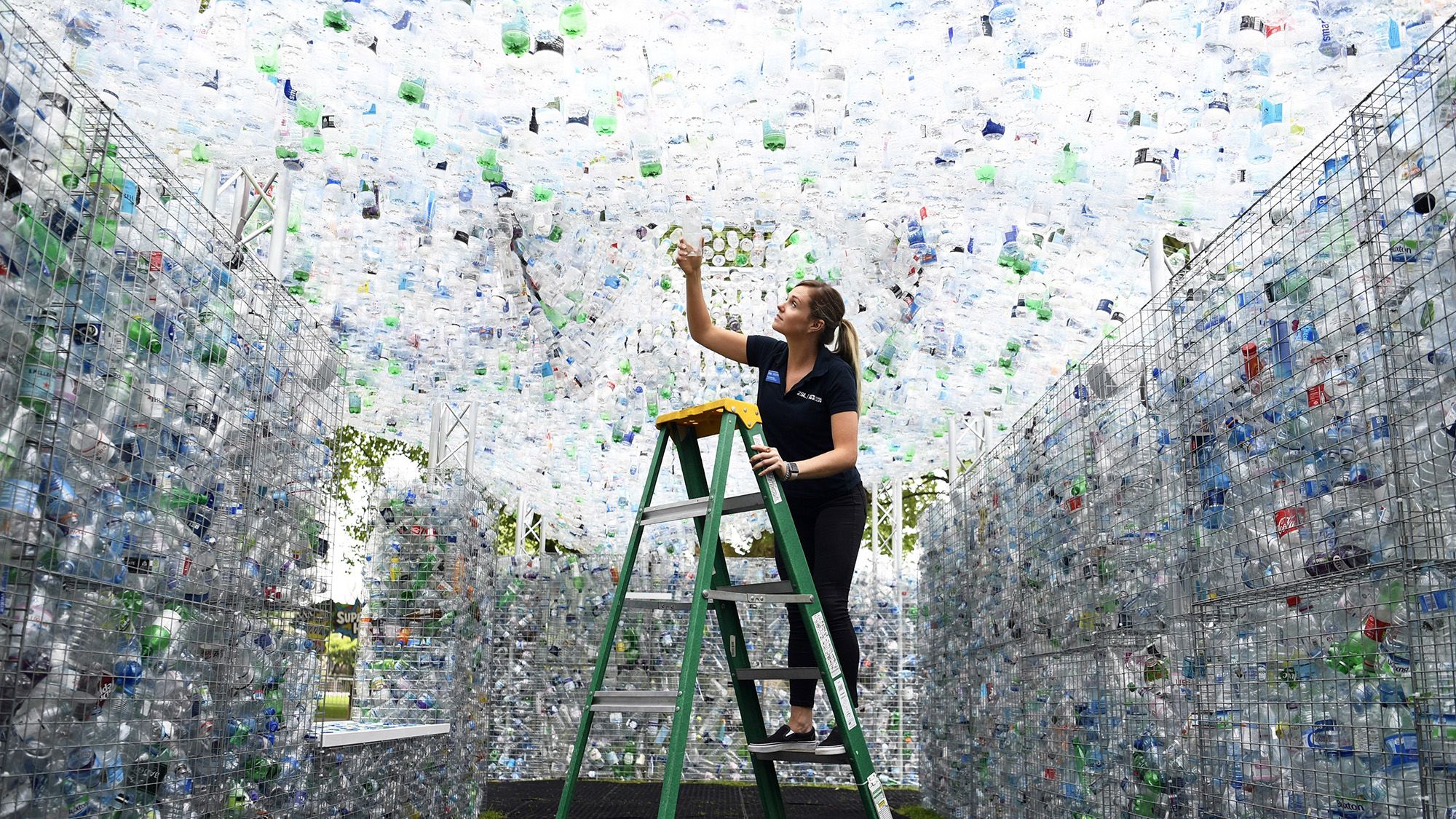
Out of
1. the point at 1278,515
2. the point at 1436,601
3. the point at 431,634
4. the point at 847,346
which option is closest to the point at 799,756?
the point at 847,346

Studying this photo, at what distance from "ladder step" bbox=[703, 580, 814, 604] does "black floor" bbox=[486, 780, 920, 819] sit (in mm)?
2923

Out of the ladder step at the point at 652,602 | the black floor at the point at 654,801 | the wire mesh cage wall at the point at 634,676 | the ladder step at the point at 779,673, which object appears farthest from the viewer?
the wire mesh cage wall at the point at 634,676

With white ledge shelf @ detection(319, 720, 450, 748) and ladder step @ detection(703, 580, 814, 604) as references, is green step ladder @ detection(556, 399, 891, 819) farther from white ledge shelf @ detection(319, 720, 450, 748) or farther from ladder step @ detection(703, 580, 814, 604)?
white ledge shelf @ detection(319, 720, 450, 748)

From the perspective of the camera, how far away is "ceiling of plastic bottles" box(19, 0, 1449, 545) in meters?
5.75

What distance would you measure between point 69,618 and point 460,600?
192 inches

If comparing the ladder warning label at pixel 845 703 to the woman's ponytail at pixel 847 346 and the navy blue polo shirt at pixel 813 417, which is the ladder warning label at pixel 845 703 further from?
the woman's ponytail at pixel 847 346

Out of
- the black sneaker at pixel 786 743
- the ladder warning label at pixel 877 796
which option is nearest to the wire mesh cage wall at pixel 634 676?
the black sneaker at pixel 786 743

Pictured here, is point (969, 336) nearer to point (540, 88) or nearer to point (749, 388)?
point (749, 388)

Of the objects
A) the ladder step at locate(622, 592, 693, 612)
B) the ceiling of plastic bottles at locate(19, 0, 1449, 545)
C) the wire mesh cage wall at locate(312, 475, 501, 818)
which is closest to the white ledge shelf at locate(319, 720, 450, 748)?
the wire mesh cage wall at locate(312, 475, 501, 818)

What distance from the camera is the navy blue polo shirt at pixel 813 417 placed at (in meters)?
3.35

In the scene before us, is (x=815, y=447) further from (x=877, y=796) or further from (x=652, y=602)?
(x=877, y=796)

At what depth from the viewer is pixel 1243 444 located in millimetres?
2723

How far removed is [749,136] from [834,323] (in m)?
3.62

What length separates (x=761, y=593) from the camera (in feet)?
10.2
